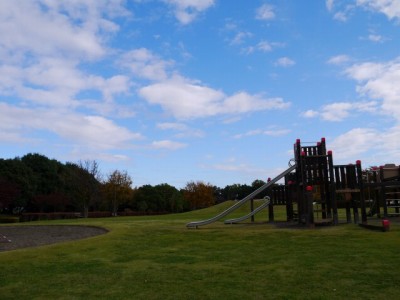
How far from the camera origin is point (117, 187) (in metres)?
62.5

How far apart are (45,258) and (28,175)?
218 feet

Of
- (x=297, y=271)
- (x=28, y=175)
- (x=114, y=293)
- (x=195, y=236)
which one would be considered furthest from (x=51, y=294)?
(x=28, y=175)

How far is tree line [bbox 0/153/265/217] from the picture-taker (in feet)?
186

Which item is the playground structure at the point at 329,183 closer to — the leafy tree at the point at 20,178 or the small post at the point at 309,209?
the small post at the point at 309,209

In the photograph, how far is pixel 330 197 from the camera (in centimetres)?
1591

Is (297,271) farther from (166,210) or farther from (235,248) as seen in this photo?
(166,210)

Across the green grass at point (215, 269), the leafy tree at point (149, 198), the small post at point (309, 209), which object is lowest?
the green grass at point (215, 269)

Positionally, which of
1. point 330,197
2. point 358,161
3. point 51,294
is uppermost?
point 358,161

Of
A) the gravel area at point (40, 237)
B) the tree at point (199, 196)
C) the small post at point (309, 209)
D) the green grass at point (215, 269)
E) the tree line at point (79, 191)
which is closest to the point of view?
the green grass at point (215, 269)

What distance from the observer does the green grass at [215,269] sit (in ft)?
20.3

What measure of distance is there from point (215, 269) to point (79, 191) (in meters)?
48.6

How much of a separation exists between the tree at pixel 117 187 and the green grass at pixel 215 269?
51.3m

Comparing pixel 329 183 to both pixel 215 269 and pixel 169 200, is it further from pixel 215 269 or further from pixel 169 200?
pixel 169 200

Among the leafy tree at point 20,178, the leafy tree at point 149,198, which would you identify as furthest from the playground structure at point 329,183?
the leafy tree at point 149,198
